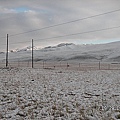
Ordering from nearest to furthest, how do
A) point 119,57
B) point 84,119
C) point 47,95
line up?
point 84,119
point 47,95
point 119,57

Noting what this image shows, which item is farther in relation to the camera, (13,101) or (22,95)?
(22,95)

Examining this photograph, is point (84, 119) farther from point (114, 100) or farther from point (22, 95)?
point (22, 95)

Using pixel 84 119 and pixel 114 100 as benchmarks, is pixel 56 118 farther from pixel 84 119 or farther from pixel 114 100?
pixel 114 100

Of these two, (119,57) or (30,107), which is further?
(119,57)

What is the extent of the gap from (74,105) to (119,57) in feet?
499

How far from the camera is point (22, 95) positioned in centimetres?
1335

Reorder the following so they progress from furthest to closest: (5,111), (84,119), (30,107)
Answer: (30,107)
(5,111)
(84,119)

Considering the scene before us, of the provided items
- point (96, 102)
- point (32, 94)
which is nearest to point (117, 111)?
point (96, 102)

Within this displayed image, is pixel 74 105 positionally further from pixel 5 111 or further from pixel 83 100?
pixel 5 111

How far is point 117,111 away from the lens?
9.76 meters

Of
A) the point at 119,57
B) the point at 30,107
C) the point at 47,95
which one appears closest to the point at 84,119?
the point at 30,107

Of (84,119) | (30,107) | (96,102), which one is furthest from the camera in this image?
(96,102)

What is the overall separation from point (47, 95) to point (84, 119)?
4.94 meters

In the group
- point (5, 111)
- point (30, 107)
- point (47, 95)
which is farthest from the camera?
point (47, 95)
